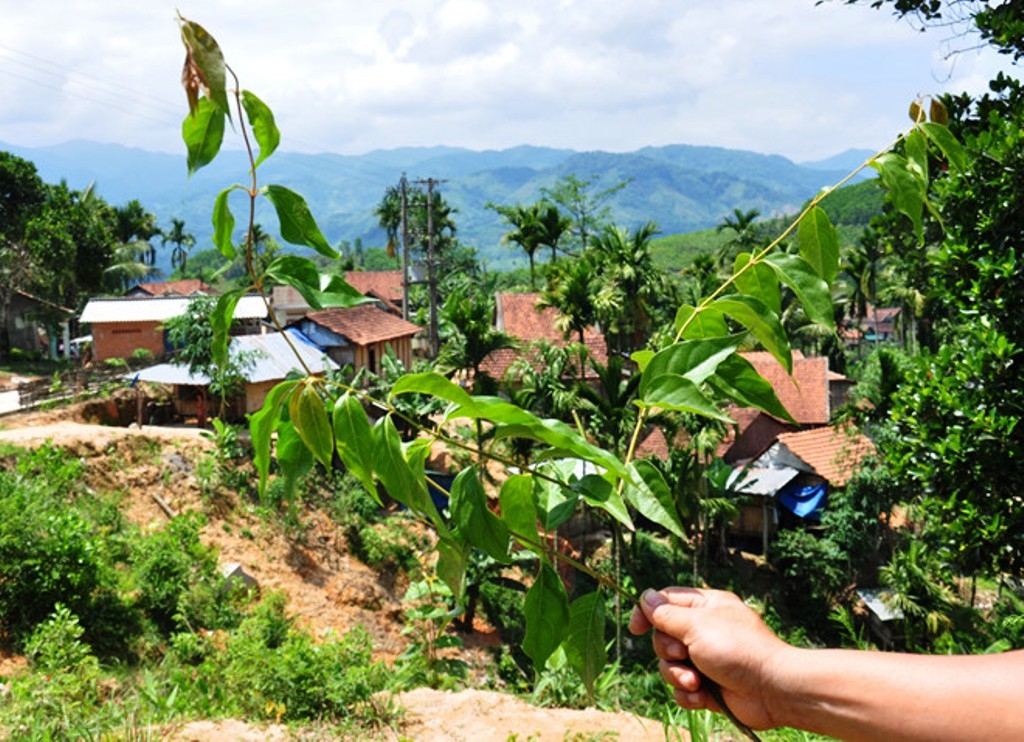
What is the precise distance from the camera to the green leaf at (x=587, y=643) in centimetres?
91

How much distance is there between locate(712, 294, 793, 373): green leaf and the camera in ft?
3.18

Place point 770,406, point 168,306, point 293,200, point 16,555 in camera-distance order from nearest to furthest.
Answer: point 293,200 < point 770,406 < point 16,555 < point 168,306

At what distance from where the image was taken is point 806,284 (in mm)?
999

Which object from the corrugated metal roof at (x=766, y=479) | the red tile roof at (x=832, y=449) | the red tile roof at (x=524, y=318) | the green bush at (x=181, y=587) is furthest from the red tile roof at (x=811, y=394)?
the green bush at (x=181, y=587)

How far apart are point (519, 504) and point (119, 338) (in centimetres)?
2520

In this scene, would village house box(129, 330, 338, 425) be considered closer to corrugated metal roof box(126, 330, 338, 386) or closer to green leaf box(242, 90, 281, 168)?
corrugated metal roof box(126, 330, 338, 386)

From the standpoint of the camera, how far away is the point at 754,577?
1772 cm

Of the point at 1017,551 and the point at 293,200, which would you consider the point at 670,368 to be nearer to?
the point at 293,200

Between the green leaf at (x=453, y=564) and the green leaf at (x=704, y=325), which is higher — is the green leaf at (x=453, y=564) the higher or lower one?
the lower one

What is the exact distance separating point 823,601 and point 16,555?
13475mm

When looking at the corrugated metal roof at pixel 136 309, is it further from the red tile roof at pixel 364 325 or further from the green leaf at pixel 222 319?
the green leaf at pixel 222 319

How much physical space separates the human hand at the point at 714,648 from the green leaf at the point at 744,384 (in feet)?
0.73

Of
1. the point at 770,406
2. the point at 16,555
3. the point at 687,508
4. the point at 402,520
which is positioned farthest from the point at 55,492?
the point at 770,406

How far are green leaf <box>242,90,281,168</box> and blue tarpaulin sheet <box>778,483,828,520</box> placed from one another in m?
19.0
